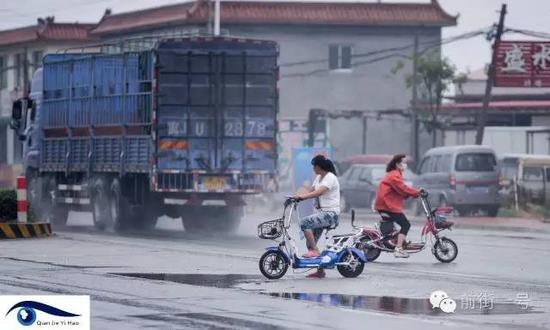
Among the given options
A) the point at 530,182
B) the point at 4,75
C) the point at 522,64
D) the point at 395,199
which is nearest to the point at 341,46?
the point at 522,64

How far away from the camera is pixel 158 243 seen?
94.8 feet

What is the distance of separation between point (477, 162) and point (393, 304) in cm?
2574

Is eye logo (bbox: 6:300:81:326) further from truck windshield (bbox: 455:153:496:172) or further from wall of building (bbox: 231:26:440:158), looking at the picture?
wall of building (bbox: 231:26:440:158)

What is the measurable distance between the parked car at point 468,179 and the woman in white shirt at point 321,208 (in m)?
21.4

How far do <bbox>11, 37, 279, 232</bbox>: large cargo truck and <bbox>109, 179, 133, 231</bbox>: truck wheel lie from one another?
2 centimetres

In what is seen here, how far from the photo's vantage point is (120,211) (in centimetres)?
3344

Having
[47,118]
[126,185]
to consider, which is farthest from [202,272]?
[47,118]

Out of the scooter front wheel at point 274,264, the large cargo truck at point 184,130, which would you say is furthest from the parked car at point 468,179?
the scooter front wheel at point 274,264

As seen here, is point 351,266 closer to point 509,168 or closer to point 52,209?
point 52,209

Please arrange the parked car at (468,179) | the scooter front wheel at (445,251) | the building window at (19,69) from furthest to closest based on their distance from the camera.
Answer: the building window at (19,69)
the parked car at (468,179)
the scooter front wheel at (445,251)

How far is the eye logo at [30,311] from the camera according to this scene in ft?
44.4

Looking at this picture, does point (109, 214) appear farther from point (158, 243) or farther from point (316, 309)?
point (316, 309)

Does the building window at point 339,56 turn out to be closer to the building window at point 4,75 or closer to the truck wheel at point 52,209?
the building window at point 4,75

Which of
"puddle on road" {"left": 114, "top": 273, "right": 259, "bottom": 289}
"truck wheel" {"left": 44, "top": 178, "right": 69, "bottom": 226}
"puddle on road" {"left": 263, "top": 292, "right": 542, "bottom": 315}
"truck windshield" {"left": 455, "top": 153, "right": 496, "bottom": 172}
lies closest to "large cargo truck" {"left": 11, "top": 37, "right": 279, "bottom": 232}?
"truck wheel" {"left": 44, "top": 178, "right": 69, "bottom": 226}
